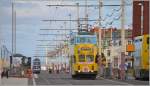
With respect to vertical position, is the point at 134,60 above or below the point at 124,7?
below

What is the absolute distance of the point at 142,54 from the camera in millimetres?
52344

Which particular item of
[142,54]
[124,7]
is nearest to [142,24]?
[124,7]

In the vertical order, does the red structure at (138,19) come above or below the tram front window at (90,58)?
above

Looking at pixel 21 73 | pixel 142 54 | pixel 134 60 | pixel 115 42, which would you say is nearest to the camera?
pixel 142 54

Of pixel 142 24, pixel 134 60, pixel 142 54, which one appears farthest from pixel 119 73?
pixel 142 24

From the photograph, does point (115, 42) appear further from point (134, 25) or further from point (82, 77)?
point (82, 77)

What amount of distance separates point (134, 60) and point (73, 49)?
21.8 feet

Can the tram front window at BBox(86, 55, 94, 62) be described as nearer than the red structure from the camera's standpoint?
Yes

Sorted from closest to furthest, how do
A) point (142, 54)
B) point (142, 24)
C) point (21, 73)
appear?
point (142, 54), point (21, 73), point (142, 24)

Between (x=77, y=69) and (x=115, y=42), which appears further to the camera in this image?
(x=115, y=42)

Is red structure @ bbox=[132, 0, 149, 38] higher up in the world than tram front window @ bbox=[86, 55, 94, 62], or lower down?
higher up

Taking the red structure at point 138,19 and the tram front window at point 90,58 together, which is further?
the red structure at point 138,19

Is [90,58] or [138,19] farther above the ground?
[138,19]

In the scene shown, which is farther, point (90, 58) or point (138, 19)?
point (138, 19)
